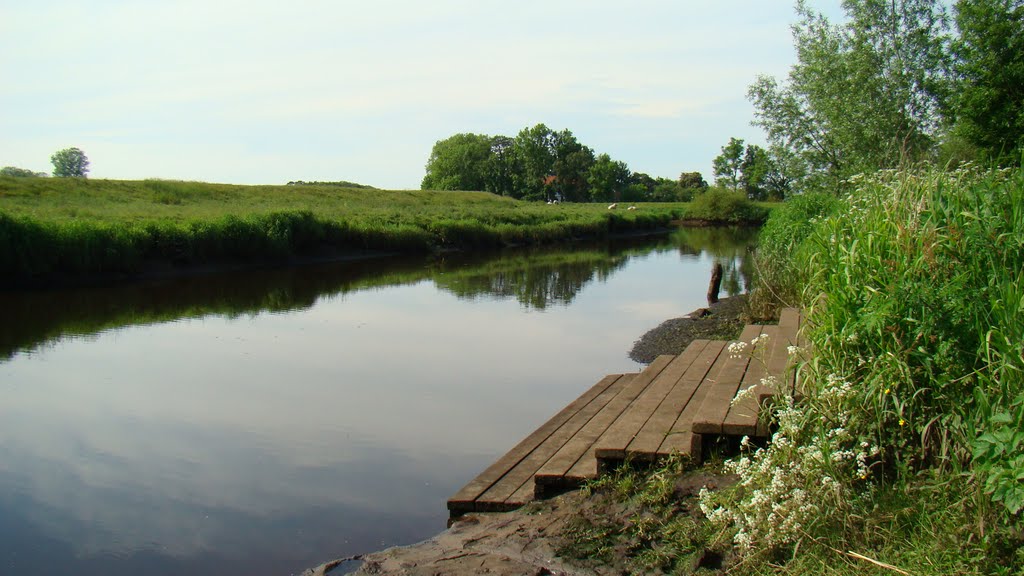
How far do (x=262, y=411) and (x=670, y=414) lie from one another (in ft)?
18.5

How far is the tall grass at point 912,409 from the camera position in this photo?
381 centimetres

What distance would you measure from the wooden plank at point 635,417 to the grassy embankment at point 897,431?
1.34 feet

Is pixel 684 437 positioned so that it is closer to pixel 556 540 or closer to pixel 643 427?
pixel 643 427

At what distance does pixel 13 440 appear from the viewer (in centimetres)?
903

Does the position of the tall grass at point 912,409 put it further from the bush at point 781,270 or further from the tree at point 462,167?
the tree at point 462,167

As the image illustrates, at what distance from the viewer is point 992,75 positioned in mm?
22781

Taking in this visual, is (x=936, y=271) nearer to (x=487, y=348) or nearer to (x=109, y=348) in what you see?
(x=487, y=348)

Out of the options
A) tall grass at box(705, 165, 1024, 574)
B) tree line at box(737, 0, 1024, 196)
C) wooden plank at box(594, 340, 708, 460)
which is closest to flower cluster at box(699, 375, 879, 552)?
tall grass at box(705, 165, 1024, 574)

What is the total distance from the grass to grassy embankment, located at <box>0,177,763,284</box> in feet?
0.12

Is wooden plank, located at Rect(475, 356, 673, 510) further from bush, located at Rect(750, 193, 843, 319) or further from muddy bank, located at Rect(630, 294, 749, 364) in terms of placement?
bush, located at Rect(750, 193, 843, 319)

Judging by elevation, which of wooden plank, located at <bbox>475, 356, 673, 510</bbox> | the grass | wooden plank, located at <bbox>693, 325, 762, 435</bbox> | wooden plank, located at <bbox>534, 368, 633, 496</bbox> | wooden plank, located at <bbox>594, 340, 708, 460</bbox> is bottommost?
wooden plank, located at <bbox>475, 356, 673, 510</bbox>

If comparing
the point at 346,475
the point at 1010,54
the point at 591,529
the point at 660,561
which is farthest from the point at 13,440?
the point at 1010,54

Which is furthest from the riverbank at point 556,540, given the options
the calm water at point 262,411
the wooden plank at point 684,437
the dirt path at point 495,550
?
the calm water at point 262,411

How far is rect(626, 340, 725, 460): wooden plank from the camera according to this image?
5715 mm
